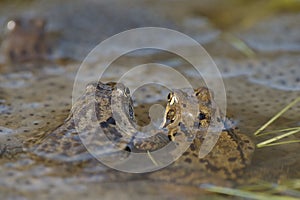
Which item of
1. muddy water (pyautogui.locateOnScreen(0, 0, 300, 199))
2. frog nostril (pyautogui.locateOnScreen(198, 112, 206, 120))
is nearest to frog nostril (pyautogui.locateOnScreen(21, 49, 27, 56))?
muddy water (pyautogui.locateOnScreen(0, 0, 300, 199))

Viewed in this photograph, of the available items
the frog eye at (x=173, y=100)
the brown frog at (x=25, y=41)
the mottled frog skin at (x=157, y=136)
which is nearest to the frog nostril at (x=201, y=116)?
the mottled frog skin at (x=157, y=136)

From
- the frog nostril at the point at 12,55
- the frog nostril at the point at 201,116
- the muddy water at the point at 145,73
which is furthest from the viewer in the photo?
the frog nostril at the point at 12,55

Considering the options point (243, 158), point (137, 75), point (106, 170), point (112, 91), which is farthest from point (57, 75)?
point (243, 158)

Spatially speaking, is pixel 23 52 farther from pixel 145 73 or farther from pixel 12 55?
pixel 145 73

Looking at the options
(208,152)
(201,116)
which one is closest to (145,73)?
(201,116)

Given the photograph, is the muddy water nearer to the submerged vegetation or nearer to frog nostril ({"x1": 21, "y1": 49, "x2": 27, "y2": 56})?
the submerged vegetation

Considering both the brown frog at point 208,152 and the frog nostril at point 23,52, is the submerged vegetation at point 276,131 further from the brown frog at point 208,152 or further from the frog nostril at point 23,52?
the frog nostril at point 23,52
